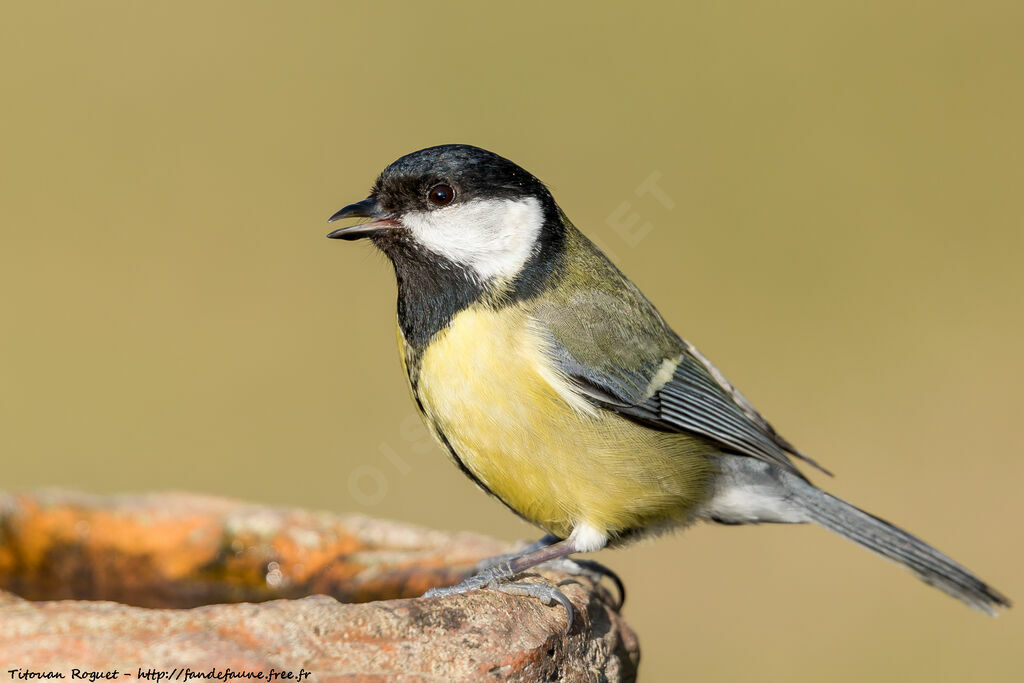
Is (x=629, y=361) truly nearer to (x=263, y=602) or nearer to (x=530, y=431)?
(x=530, y=431)

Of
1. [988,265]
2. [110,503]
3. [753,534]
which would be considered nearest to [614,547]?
[110,503]

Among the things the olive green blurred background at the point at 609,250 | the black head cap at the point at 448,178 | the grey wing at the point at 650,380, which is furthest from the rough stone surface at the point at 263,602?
the olive green blurred background at the point at 609,250

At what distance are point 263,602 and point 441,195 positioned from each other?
4.13ft

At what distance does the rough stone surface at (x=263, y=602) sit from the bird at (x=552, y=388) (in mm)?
310

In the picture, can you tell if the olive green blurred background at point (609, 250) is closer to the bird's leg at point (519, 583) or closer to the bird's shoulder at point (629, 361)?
the bird's shoulder at point (629, 361)

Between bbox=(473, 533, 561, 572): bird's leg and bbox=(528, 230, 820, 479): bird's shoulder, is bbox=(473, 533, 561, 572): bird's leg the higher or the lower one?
the lower one

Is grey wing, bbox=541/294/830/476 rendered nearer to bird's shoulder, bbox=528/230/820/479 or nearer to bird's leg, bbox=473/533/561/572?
bird's shoulder, bbox=528/230/820/479

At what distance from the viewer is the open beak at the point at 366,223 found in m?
3.03

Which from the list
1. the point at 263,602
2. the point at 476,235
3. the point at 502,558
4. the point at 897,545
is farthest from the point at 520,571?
the point at 897,545

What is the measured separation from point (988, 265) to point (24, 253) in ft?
23.1

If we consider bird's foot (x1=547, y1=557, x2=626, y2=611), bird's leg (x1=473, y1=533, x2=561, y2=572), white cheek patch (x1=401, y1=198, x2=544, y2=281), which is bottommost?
bird's foot (x1=547, y1=557, x2=626, y2=611)

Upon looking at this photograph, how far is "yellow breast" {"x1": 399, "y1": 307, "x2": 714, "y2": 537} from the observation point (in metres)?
2.84

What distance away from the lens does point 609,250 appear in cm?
724

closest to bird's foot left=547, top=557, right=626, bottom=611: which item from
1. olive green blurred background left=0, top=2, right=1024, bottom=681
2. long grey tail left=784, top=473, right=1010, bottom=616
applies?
long grey tail left=784, top=473, right=1010, bottom=616
